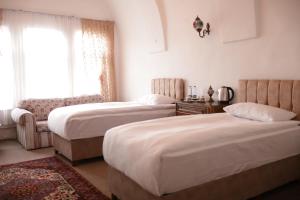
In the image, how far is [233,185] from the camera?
2264 mm

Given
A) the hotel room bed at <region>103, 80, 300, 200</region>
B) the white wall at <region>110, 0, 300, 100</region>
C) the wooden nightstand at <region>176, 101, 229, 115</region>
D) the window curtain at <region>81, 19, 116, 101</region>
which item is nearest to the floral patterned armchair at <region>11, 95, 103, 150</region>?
the window curtain at <region>81, 19, 116, 101</region>

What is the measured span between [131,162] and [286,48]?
7.82 feet

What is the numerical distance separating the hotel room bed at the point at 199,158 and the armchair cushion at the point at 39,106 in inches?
129

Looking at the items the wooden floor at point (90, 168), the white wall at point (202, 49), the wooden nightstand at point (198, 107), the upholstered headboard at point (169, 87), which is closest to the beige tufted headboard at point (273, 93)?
the white wall at point (202, 49)

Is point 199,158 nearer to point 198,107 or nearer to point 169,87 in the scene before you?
point 198,107

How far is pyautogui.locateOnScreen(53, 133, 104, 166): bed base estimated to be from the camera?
151 inches

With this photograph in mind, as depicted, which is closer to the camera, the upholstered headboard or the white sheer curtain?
the upholstered headboard

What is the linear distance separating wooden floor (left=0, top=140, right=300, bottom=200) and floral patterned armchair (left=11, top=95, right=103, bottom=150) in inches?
6.4

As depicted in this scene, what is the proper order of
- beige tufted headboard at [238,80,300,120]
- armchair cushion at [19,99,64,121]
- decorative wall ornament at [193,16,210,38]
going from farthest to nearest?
armchair cushion at [19,99,64,121] < decorative wall ornament at [193,16,210,38] < beige tufted headboard at [238,80,300,120]

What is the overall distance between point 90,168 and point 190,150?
214 cm

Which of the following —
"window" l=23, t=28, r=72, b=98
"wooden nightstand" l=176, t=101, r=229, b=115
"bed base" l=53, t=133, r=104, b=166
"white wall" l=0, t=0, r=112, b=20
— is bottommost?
"bed base" l=53, t=133, r=104, b=166

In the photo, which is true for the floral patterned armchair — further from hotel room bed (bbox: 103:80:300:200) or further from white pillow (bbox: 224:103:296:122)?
white pillow (bbox: 224:103:296:122)

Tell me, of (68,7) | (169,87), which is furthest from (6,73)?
(169,87)

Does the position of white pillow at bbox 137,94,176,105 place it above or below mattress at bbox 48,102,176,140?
above
